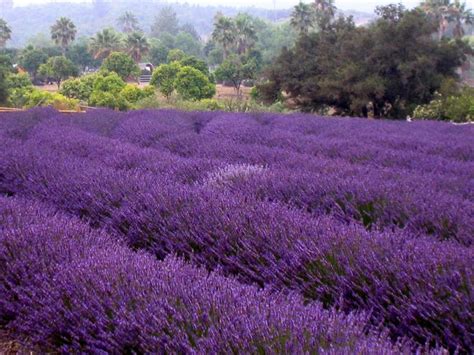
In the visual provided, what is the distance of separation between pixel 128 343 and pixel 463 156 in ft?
16.1

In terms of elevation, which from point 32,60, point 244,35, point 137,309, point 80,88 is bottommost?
point 32,60

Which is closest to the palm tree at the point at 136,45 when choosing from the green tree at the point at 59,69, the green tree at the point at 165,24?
the green tree at the point at 59,69

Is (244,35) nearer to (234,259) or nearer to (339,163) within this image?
(339,163)

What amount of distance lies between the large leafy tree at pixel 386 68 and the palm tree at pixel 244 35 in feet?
174

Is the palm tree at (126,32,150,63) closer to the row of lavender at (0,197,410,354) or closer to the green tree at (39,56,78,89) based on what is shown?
the green tree at (39,56,78,89)

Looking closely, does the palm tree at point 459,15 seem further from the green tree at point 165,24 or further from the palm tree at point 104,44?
the green tree at point 165,24

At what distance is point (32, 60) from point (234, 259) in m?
74.6

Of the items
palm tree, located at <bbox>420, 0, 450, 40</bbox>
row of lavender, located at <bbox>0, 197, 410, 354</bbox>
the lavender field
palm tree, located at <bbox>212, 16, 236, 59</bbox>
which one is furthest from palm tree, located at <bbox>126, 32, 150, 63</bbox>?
row of lavender, located at <bbox>0, 197, 410, 354</bbox>

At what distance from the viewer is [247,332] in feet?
5.44

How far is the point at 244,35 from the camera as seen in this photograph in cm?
7550

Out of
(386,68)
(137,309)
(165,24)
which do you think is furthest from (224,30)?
(165,24)

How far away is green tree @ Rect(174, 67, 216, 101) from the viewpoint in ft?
130

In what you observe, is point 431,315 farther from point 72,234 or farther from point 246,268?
point 72,234

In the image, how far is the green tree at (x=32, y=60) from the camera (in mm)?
72375
